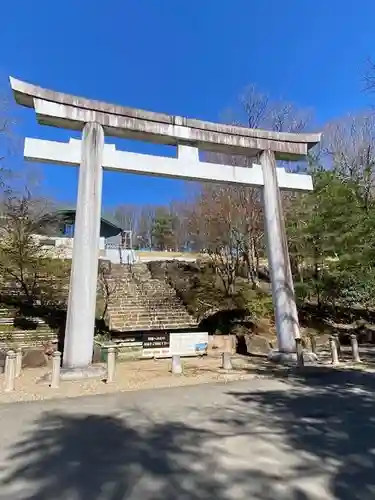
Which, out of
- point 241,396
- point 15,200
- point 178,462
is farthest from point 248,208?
point 178,462

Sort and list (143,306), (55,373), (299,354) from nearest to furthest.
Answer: (55,373)
(299,354)
(143,306)

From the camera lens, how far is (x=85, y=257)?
857cm

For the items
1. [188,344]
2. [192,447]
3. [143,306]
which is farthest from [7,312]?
[192,447]

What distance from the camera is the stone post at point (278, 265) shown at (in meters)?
9.95

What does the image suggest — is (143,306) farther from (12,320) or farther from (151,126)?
(151,126)

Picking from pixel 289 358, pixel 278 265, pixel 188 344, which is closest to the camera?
pixel 289 358

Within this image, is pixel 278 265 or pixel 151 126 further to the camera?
pixel 278 265

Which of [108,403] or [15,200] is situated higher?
[15,200]

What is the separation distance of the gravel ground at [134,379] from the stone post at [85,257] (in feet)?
2.61

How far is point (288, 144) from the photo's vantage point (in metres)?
11.4

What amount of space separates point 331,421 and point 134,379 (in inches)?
185

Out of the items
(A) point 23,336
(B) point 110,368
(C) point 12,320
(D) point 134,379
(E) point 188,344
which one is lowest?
(D) point 134,379

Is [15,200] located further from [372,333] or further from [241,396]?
[372,333]

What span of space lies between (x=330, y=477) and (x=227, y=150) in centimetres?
951
